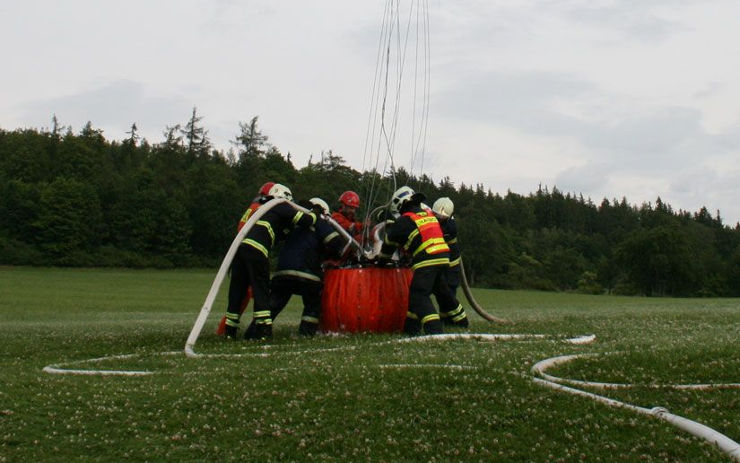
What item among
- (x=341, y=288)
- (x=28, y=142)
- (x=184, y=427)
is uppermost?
(x=28, y=142)

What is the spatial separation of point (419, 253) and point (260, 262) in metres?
2.68

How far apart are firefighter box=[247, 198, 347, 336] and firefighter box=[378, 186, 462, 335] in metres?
0.97

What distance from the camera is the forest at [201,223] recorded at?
9350 centimetres

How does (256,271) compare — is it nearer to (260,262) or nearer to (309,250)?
(260,262)

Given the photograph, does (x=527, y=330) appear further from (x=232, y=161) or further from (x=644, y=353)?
(x=232, y=161)

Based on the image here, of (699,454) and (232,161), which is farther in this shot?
(232,161)

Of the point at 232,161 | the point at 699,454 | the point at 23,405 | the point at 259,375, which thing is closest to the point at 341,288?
the point at 259,375

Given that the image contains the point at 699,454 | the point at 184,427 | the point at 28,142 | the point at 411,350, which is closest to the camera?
the point at 699,454

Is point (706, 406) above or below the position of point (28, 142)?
below

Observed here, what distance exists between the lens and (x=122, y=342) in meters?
14.7

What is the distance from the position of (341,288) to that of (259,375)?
533 cm

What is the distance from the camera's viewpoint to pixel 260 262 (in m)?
14.4

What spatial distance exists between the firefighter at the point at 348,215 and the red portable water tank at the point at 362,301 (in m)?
1.69

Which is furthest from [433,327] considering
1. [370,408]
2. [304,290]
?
[370,408]
